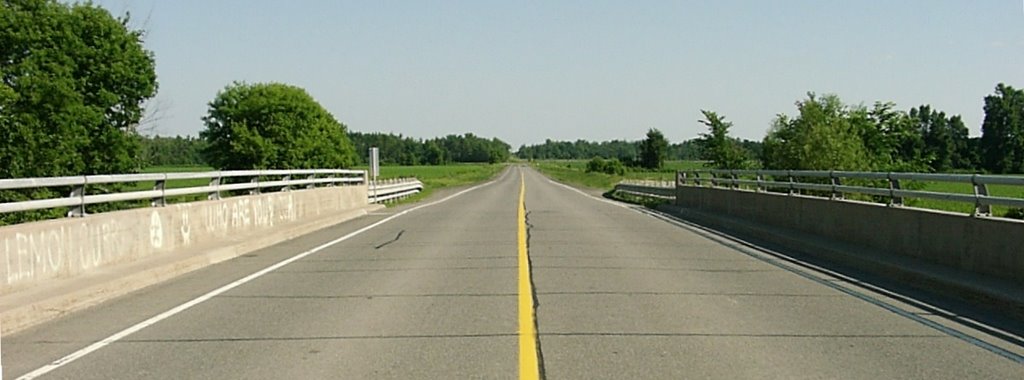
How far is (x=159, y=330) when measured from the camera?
8.77 metres

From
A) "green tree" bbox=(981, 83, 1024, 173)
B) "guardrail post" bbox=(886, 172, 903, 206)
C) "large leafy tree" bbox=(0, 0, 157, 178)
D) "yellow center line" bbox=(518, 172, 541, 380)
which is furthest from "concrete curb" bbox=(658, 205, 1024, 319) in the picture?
"green tree" bbox=(981, 83, 1024, 173)

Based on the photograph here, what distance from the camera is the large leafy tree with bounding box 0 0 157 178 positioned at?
4294cm

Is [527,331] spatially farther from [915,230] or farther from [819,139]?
[819,139]

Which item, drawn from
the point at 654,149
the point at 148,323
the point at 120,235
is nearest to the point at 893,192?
the point at 148,323

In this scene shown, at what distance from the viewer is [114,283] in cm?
1091

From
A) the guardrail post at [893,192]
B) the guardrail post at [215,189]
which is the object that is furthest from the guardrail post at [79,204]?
the guardrail post at [893,192]

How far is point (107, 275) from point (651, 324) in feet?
21.8

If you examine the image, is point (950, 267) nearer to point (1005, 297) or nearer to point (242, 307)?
point (1005, 297)

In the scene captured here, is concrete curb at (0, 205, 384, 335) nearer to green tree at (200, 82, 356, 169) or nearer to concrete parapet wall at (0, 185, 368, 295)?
concrete parapet wall at (0, 185, 368, 295)

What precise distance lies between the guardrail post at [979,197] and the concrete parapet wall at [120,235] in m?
10.8

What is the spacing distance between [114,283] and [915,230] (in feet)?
33.7

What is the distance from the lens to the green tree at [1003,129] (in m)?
88.2

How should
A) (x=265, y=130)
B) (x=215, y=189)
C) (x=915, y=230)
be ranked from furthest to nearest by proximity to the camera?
(x=265, y=130), (x=215, y=189), (x=915, y=230)

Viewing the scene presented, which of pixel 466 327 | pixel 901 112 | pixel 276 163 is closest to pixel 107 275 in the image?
pixel 466 327
